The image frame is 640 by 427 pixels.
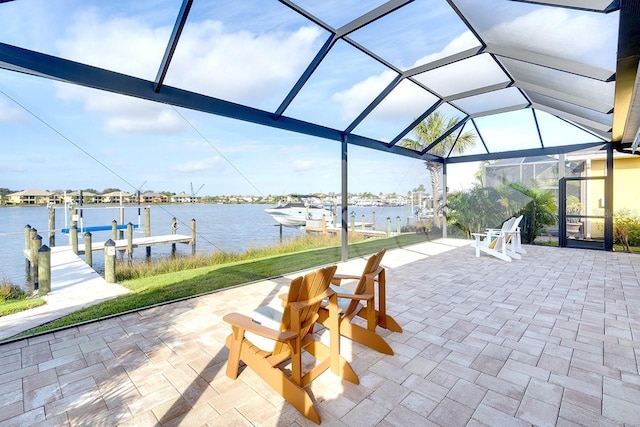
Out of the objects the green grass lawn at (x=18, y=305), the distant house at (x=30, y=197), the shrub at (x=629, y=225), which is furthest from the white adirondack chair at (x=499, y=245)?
the distant house at (x=30, y=197)

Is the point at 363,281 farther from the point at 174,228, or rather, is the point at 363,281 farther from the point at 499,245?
the point at 174,228

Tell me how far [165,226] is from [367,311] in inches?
294

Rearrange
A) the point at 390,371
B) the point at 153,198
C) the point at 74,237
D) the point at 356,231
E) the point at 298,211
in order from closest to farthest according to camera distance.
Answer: the point at 390,371 → the point at 153,198 → the point at 74,237 → the point at 298,211 → the point at 356,231

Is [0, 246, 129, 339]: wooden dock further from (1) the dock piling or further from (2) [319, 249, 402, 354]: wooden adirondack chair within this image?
(2) [319, 249, 402, 354]: wooden adirondack chair

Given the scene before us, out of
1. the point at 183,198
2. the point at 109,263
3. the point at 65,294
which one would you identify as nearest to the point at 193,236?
the point at 183,198

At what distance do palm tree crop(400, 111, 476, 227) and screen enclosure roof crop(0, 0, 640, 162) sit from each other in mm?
2101

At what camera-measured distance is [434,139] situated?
30.8ft

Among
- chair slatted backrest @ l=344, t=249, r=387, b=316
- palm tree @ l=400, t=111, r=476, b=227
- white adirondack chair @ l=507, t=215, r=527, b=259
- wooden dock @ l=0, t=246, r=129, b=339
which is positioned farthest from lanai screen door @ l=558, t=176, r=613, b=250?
wooden dock @ l=0, t=246, r=129, b=339

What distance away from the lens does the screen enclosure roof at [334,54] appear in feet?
9.68

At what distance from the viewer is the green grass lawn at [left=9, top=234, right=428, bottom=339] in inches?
146

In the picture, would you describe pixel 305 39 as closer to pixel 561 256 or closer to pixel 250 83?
pixel 250 83

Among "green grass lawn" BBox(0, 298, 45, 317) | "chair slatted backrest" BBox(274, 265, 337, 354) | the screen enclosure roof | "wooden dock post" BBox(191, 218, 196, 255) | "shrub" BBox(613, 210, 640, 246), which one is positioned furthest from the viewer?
"shrub" BBox(613, 210, 640, 246)

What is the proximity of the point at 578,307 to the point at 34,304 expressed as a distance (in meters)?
6.83

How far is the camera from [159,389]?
2.24m
